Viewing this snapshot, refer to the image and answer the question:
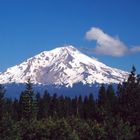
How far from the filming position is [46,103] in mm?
178250

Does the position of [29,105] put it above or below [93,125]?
above

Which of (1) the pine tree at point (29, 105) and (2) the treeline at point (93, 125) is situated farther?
(1) the pine tree at point (29, 105)

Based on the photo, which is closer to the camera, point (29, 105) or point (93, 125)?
point (93, 125)

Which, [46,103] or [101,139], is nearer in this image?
[101,139]

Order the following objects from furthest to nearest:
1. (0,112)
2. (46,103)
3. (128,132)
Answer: (46,103)
(0,112)
(128,132)

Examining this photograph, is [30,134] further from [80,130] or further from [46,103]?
[46,103]

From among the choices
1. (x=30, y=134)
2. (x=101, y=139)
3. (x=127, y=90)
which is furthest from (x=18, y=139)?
(x=127, y=90)

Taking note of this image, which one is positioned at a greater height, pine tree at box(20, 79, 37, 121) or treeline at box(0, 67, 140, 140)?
pine tree at box(20, 79, 37, 121)

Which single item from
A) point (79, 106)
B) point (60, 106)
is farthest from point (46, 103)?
point (79, 106)

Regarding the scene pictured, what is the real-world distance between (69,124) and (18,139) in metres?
10.5

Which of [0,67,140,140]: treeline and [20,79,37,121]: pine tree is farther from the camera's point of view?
[20,79,37,121]: pine tree

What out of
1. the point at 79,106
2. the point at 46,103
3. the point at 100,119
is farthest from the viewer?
the point at 79,106

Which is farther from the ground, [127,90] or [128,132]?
[127,90]

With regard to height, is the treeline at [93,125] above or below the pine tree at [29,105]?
below
